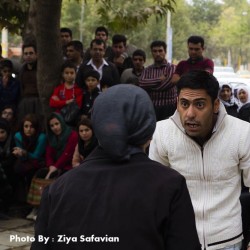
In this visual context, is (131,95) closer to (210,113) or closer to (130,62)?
(210,113)

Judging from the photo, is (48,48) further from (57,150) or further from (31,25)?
(31,25)

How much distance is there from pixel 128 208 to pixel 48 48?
6124 millimetres

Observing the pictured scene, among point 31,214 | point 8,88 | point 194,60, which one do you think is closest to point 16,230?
point 31,214

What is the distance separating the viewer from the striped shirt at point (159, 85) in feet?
26.9

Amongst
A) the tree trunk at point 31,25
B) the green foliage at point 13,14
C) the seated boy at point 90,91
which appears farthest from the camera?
the green foliage at point 13,14

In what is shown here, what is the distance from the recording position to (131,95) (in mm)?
2232

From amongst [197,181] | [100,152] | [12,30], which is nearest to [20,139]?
[12,30]

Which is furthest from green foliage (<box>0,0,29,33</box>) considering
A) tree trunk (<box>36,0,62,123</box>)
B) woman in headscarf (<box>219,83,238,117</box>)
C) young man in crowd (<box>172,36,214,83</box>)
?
woman in headscarf (<box>219,83,238,117</box>)

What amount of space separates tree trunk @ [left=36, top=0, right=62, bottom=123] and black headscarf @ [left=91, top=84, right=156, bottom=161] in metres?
5.74

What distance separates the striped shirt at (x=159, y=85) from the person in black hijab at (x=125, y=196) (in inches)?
234

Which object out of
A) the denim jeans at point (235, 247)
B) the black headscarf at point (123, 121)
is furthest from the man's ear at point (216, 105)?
the black headscarf at point (123, 121)

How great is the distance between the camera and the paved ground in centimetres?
652

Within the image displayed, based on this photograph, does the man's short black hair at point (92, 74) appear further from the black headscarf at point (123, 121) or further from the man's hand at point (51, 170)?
the black headscarf at point (123, 121)

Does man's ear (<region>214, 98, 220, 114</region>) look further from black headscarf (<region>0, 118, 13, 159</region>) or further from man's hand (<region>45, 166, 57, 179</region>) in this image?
black headscarf (<region>0, 118, 13, 159</region>)
